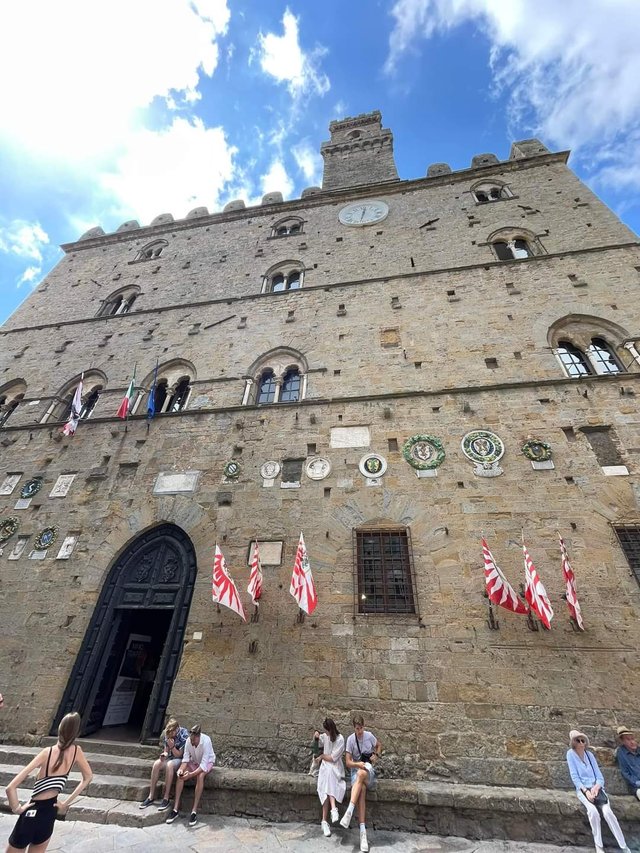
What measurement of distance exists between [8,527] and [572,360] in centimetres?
1231

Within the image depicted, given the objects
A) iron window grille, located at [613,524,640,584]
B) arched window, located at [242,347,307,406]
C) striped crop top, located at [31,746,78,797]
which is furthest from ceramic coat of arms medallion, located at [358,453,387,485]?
striped crop top, located at [31,746,78,797]

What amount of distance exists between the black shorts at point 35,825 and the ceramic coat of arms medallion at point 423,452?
5.93 metres

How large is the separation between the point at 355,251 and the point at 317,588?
34.4ft

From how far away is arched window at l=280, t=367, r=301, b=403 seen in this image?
30.1 ft

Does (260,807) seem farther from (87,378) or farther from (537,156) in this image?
(537,156)

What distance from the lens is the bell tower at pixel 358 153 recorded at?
1628 centimetres

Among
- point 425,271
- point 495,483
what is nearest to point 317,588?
point 495,483

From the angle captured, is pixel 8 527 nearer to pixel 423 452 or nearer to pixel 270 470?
pixel 270 470

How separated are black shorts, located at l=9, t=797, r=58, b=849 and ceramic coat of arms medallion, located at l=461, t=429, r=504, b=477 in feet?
21.0

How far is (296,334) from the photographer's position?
10258 mm

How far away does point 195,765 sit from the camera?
4.62m

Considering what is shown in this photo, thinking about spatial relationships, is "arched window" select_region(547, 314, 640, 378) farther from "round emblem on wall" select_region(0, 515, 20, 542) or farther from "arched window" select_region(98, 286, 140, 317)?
"arched window" select_region(98, 286, 140, 317)

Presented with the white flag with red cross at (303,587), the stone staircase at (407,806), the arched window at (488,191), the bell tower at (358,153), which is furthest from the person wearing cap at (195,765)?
the bell tower at (358,153)

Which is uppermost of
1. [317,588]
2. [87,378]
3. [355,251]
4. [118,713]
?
[355,251]
